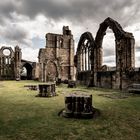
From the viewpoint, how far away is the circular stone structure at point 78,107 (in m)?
5.22

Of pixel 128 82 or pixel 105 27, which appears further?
pixel 105 27

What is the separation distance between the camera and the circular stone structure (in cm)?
522

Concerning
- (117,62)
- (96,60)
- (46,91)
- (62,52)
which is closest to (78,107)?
(46,91)

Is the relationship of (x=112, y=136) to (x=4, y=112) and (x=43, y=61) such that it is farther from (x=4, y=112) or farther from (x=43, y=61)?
(x=43, y=61)

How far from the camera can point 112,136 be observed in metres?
3.77

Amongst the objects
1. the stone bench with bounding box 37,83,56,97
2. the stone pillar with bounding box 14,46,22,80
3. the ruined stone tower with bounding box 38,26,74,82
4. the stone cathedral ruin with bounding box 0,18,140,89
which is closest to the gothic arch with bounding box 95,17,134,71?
the stone cathedral ruin with bounding box 0,18,140,89

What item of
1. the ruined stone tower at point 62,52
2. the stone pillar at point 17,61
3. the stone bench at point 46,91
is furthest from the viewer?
the stone pillar at point 17,61

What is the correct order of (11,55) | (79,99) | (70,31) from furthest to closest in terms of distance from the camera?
(11,55) → (70,31) → (79,99)

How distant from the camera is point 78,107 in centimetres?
533

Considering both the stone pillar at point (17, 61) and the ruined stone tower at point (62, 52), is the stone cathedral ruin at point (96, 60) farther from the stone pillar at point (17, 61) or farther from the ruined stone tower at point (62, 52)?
the stone pillar at point (17, 61)

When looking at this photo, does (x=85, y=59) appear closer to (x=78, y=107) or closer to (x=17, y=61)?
(x=78, y=107)

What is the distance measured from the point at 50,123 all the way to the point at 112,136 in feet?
5.24

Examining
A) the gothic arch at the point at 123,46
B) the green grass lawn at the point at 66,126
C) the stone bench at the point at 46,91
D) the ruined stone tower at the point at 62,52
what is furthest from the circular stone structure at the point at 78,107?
the ruined stone tower at the point at 62,52

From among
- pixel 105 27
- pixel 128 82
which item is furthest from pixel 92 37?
pixel 128 82
